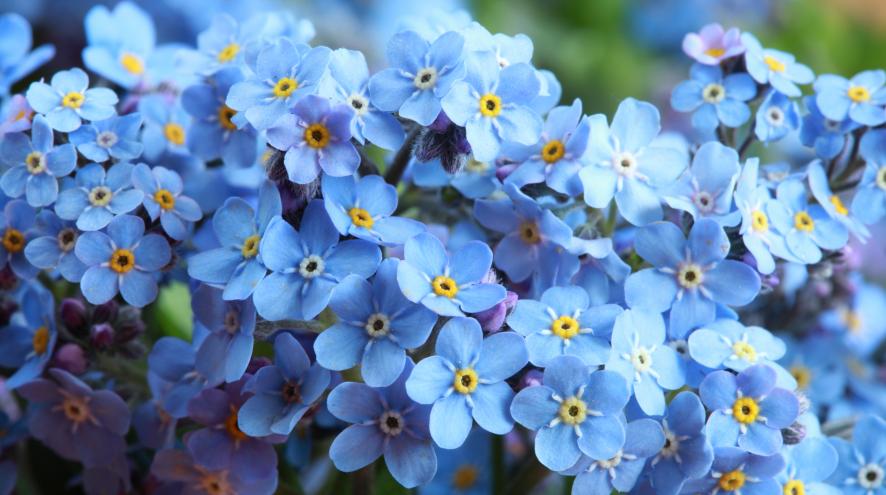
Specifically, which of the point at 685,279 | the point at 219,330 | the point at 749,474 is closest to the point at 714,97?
the point at 685,279

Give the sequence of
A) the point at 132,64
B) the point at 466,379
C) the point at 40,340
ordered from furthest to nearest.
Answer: the point at 132,64 → the point at 40,340 → the point at 466,379

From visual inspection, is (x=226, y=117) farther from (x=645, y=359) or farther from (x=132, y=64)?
(x=645, y=359)

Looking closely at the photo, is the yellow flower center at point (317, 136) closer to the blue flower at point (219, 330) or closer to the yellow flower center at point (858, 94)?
the blue flower at point (219, 330)

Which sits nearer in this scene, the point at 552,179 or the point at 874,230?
the point at 552,179

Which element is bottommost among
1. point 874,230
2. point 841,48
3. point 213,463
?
point 874,230

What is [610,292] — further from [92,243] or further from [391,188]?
[92,243]

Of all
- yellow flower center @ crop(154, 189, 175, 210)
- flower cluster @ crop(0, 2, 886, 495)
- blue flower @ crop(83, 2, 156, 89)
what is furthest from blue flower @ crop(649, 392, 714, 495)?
blue flower @ crop(83, 2, 156, 89)

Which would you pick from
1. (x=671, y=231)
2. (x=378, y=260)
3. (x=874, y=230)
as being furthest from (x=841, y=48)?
(x=378, y=260)

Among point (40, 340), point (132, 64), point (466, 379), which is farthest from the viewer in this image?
point (132, 64)
